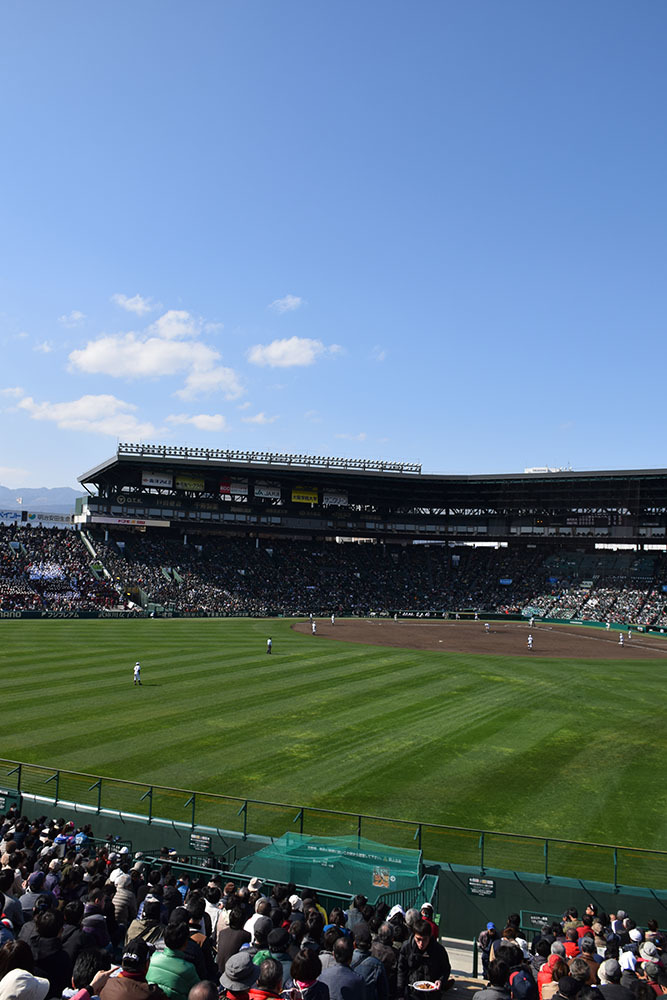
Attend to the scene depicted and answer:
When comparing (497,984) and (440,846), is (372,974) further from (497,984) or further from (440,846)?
(440,846)

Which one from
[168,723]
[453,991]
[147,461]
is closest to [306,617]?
[147,461]

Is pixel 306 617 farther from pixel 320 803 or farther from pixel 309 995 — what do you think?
pixel 309 995

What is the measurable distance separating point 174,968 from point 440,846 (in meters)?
Answer: 12.4

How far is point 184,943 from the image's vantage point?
6.21 metres

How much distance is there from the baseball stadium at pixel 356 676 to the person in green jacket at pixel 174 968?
24.1 ft

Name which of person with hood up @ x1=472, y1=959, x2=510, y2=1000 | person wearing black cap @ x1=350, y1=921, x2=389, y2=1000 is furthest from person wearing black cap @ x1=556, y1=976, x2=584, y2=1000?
person wearing black cap @ x1=350, y1=921, x2=389, y2=1000

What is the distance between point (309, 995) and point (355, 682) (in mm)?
31766

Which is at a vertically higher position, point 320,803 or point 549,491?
point 549,491

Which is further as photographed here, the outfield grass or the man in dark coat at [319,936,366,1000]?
the outfield grass

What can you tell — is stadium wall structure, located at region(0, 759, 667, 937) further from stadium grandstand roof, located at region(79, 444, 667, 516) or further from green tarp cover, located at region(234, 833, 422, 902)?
stadium grandstand roof, located at region(79, 444, 667, 516)

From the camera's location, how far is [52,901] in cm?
793

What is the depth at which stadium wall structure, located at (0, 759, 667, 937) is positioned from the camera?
43.4ft

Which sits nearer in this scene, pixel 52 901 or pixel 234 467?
pixel 52 901

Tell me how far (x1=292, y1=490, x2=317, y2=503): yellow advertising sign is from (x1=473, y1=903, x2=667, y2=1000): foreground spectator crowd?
283 feet
